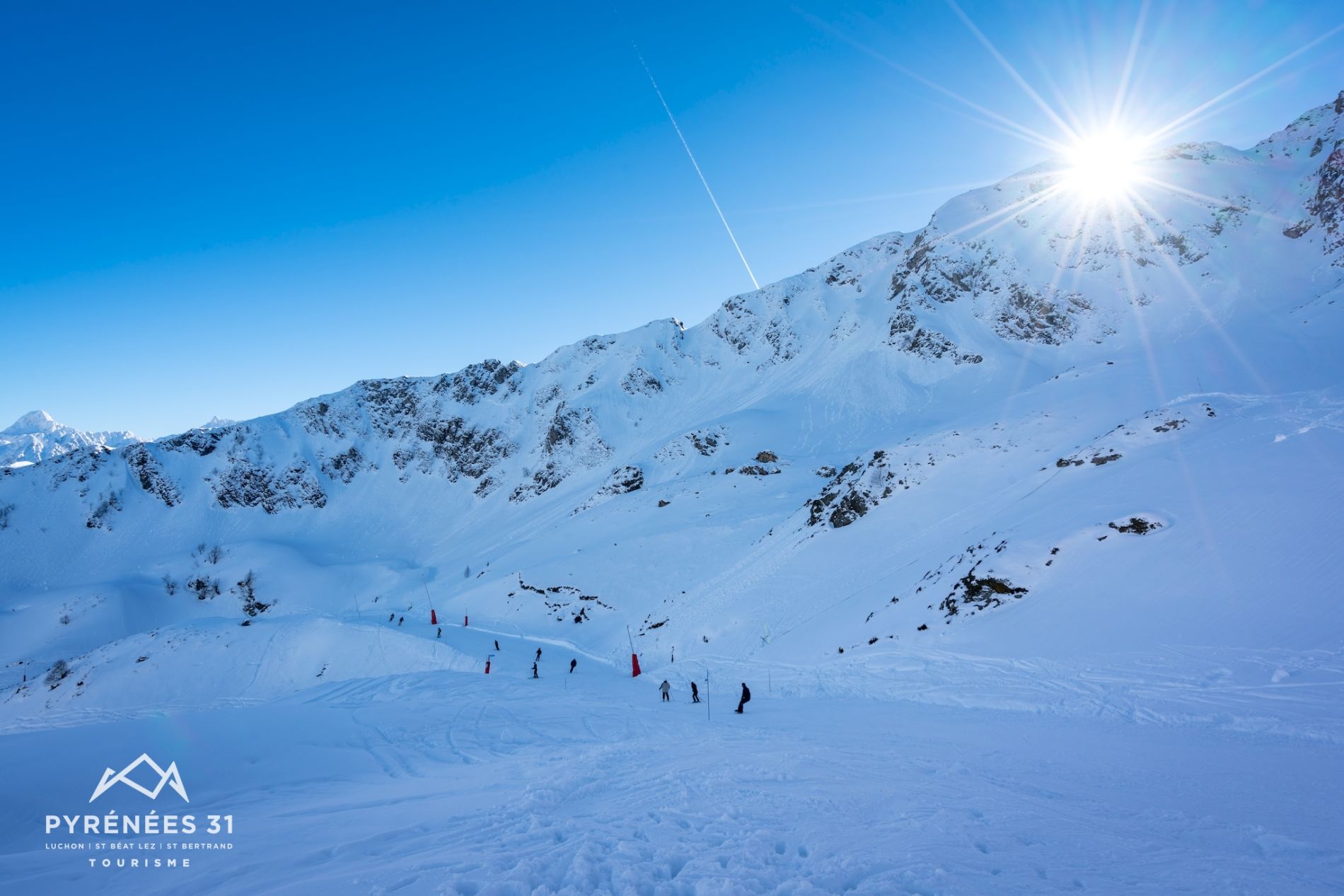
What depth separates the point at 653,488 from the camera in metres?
74.9

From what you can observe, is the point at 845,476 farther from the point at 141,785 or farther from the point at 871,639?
the point at 141,785

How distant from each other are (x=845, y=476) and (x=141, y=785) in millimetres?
44426

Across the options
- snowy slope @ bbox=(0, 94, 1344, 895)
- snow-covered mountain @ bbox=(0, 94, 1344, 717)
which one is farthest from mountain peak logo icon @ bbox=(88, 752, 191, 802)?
snow-covered mountain @ bbox=(0, 94, 1344, 717)

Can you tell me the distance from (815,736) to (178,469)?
160860mm

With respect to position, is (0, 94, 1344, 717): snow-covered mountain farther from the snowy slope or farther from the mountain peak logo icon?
the mountain peak logo icon

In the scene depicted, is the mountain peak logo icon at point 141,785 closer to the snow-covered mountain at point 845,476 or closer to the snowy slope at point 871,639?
the snowy slope at point 871,639

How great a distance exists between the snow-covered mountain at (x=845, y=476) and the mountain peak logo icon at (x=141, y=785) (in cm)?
2130

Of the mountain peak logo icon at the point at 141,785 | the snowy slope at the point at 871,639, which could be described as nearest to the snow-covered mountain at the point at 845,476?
the snowy slope at the point at 871,639

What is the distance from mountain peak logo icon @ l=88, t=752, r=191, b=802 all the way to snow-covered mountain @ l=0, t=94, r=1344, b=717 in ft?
69.9

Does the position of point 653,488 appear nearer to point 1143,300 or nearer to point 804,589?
point 804,589

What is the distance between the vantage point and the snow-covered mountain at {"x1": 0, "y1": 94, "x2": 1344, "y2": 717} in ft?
68.3

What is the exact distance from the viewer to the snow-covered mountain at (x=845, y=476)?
20828mm

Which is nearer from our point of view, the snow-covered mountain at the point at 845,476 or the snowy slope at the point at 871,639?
the snowy slope at the point at 871,639

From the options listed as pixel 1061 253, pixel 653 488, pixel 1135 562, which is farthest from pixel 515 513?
pixel 1061 253
